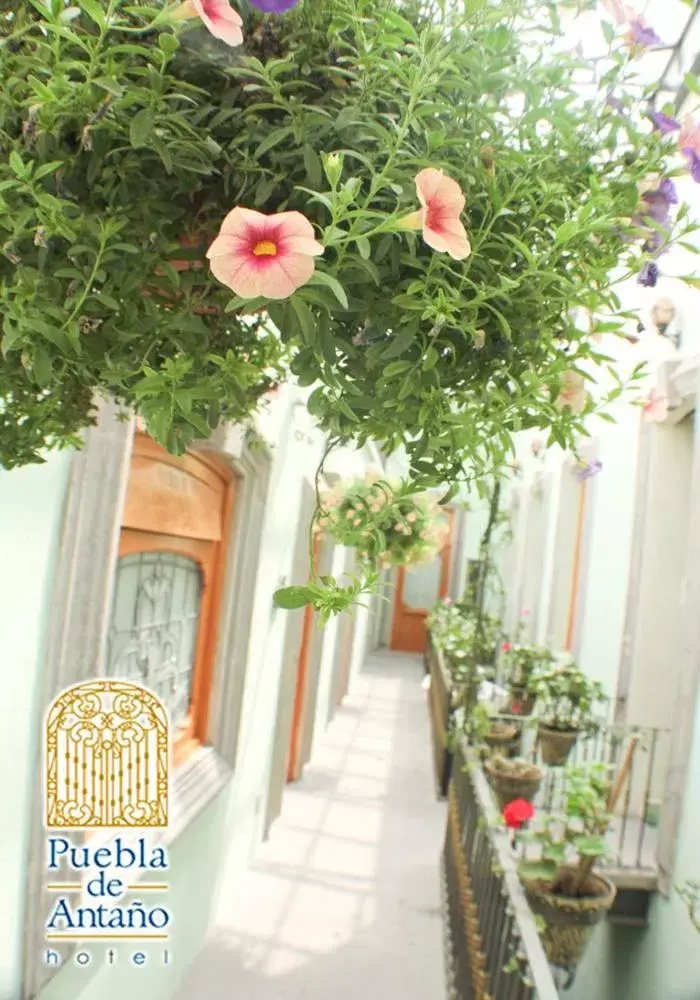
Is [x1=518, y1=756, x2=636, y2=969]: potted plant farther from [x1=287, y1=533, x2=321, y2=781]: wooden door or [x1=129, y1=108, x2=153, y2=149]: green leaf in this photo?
[x1=129, y1=108, x2=153, y2=149]: green leaf

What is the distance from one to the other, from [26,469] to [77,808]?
707 mm

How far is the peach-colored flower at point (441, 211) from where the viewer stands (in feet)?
2.03

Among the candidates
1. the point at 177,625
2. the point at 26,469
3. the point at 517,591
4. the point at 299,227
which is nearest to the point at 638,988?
the point at 177,625

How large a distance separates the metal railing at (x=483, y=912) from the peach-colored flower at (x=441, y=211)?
1801 millimetres

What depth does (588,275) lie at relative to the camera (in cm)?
78

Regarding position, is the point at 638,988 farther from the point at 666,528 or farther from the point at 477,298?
the point at 477,298

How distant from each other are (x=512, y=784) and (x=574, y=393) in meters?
4.10

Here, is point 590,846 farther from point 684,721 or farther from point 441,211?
point 441,211

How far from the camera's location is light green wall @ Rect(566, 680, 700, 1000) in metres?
3.16

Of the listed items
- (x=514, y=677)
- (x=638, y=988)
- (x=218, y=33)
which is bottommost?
(x=638, y=988)

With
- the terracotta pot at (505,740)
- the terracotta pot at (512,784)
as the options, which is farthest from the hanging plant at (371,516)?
the terracotta pot at (505,740)

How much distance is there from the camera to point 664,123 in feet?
2.48

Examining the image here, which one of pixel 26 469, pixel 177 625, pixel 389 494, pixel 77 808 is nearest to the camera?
pixel 389 494

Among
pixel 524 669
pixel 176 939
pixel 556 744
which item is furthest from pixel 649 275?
pixel 524 669
